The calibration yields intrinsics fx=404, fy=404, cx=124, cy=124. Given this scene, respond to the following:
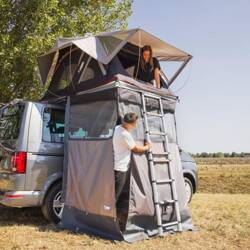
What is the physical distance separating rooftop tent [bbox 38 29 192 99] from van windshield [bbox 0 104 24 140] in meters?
1.00

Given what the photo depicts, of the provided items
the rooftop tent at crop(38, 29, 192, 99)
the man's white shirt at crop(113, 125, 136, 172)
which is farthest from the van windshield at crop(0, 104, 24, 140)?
the man's white shirt at crop(113, 125, 136, 172)

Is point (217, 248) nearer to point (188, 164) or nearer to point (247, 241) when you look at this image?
point (247, 241)

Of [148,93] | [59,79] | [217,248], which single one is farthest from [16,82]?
[217,248]

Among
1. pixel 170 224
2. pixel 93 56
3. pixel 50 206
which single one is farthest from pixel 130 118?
pixel 50 206

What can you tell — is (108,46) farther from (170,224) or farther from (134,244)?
(134,244)

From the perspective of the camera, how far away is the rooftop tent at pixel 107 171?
251 inches

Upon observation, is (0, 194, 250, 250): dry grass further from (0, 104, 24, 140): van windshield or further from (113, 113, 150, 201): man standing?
(0, 104, 24, 140): van windshield

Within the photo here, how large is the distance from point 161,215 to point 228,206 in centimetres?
340

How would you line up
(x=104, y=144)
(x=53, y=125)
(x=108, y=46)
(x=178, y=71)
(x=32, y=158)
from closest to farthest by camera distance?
1. (x=104, y=144)
2. (x=32, y=158)
3. (x=108, y=46)
4. (x=53, y=125)
5. (x=178, y=71)

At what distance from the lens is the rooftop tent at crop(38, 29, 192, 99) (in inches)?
295

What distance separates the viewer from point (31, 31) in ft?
40.2

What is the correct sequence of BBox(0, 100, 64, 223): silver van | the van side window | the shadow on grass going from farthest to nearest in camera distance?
1. the van side window
2. the shadow on grass
3. BBox(0, 100, 64, 223): silver van

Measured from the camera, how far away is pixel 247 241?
251 inches

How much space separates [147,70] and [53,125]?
219cm
